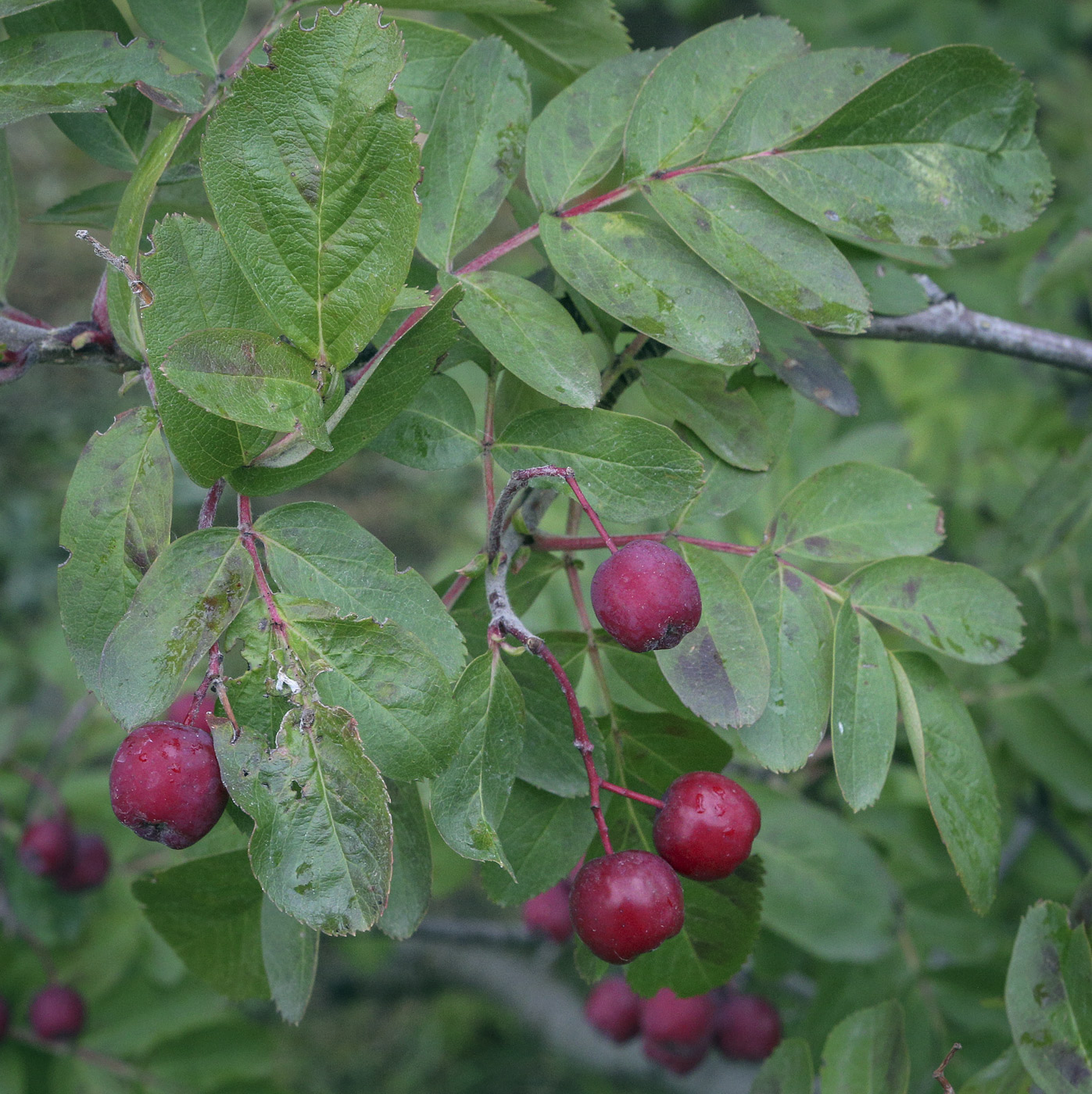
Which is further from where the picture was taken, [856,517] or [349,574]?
[856,517]

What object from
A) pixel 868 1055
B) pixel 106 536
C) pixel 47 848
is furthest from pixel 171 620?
pixel 47 848

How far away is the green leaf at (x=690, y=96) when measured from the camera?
730 millimetres

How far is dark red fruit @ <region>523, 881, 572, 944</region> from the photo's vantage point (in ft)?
5.04

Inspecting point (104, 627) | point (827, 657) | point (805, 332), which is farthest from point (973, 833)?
point (104, 627)

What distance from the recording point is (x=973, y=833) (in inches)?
28.7

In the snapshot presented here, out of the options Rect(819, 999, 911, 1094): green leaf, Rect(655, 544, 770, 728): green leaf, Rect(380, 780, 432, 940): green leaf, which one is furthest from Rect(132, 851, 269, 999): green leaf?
Rect(819, 999, 911, 1094): green leaf

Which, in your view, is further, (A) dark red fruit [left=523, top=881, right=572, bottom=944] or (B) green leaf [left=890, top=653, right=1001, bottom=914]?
(A) dark red fruit [left=523, top=881, right=572, bottom=944]

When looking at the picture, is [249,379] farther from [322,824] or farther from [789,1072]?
[789,1072]

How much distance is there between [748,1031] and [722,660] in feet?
3.45

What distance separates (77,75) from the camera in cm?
68

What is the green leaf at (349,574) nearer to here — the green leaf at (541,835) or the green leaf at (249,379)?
the green leaf at (249,379)

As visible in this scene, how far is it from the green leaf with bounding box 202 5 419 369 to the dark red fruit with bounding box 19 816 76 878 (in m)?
1.18

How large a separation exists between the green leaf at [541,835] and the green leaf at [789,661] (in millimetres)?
148

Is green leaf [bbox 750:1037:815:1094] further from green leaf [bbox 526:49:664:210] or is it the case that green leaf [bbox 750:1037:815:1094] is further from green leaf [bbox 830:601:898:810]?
green leaf [bbox 526:49:664:210]
